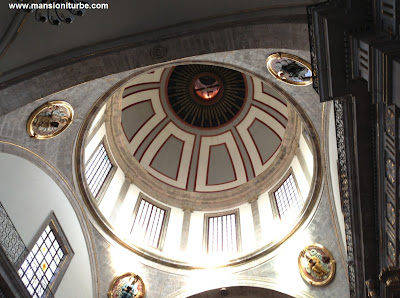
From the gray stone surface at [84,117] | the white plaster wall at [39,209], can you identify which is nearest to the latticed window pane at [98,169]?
the gray stone surface at [84,117]

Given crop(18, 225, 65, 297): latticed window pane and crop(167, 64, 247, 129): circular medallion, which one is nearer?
crop(18, 225, 65, 297): latticed window pane

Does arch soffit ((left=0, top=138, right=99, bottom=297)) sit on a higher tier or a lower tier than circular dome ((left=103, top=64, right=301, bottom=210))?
lower

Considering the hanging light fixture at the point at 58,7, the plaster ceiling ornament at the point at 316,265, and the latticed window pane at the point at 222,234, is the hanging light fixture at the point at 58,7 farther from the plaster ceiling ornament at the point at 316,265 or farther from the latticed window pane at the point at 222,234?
the latticed window pane at the point at 222,234

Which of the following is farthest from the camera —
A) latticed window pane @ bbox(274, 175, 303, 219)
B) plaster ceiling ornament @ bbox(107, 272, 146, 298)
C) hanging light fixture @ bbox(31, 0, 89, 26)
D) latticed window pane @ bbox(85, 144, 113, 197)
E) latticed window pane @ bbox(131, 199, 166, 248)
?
latticed window pane @ bbox(131, 199, 166, 248)

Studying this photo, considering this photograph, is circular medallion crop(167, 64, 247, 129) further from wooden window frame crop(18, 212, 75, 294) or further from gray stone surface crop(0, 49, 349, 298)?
wooden window frame crop(18, 212, 75, 294)

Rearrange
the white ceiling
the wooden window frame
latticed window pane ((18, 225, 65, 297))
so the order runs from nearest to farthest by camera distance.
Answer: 1. the white ceiling
2. latticed window pane ((18, 225, 65, 297))
3. the wooden window frame

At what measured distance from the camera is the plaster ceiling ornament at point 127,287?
48.2 feet

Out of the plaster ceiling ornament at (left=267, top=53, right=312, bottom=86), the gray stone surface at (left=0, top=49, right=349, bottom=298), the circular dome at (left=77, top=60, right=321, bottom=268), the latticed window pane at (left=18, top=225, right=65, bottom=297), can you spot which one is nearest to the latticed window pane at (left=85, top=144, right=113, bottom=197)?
the circular dome at (left=77, top=60, right=321, bottom=268)

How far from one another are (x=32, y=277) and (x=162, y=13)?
778cm

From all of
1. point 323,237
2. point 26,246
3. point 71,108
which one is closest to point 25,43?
point 71,108

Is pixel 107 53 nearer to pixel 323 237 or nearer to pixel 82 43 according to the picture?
pixel 82 43

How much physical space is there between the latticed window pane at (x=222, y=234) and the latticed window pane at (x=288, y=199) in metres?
2.29

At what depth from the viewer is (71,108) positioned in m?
12.4

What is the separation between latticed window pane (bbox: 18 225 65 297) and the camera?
10960 mm
